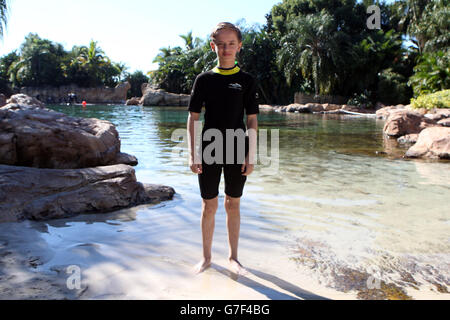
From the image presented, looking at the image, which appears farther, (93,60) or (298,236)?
(93,60)

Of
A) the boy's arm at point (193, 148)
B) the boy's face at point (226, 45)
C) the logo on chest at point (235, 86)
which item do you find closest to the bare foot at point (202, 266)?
the boy's arm at point (193, 148)

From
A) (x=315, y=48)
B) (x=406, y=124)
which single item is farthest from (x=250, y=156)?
(x=315, y=48)

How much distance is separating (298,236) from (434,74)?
24011 millimetres

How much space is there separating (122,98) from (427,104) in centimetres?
3701

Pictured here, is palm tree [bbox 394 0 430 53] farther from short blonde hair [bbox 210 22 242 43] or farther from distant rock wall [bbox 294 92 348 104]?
short blonde hair [bbox 210 22 242 43]

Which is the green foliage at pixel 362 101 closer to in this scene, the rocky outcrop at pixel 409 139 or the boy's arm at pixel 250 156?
the rocky outcrop at pixel 409 139

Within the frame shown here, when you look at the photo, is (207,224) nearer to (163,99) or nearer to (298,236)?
(298,236)

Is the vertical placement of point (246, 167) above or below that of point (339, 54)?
below

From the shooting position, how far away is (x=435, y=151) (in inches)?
307

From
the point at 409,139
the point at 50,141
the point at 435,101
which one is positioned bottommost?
the point at 409,139

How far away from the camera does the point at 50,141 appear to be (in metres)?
5.20

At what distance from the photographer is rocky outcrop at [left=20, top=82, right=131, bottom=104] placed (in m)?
46.9

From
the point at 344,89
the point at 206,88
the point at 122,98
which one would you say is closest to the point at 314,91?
the point at 344,89

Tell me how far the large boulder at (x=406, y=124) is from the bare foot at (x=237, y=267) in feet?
36.2
